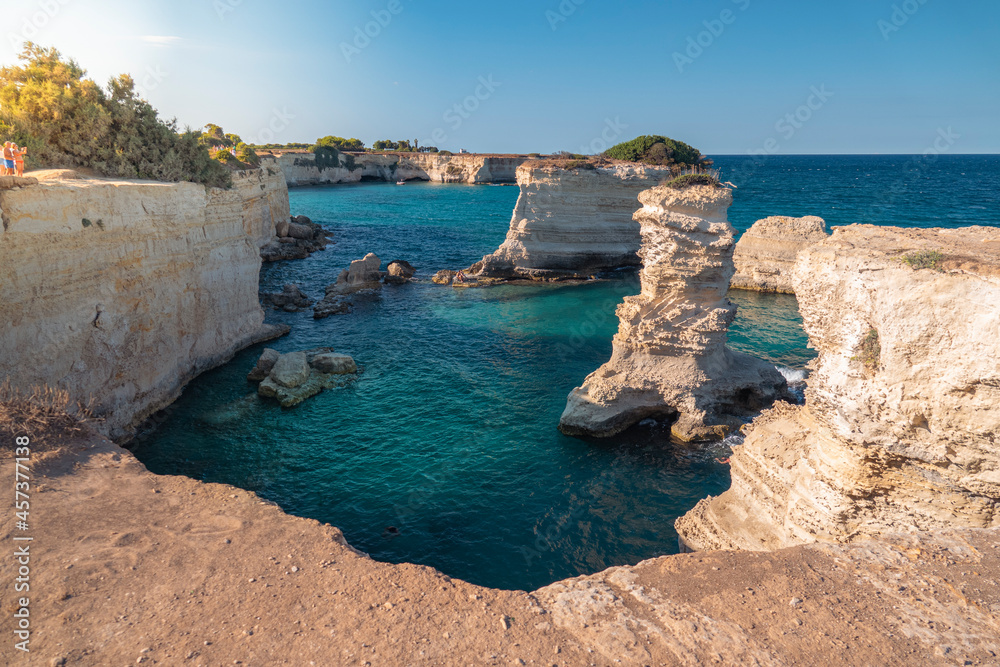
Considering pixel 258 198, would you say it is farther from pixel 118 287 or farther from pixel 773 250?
A: pixel 773 250

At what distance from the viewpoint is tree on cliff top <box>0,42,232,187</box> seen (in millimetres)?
17969

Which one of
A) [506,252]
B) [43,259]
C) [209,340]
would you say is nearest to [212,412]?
[209,340]

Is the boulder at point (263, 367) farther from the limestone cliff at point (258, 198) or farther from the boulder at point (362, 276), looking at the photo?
the boulder at point (362, 276)

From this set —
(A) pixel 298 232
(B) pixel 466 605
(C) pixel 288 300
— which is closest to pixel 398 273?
(C) pixel 288 300

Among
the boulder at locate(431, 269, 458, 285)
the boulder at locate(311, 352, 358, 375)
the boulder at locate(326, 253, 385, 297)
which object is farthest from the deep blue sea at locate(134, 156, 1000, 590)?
the boulder at locate(431, 269, 458, 285)

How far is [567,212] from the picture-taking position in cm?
3950

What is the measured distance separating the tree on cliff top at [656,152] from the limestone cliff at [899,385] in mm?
34879

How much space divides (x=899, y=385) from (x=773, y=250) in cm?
3252

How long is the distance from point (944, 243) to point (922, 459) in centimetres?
367

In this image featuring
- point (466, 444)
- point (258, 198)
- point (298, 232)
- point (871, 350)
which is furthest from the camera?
point (298, 232)

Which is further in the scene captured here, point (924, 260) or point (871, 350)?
point (871, 350)

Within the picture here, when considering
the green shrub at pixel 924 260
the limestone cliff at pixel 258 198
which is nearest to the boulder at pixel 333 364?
the limestone cliff at pixel 258 198

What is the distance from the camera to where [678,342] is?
1898 cm

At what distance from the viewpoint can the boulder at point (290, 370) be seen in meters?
21.1
